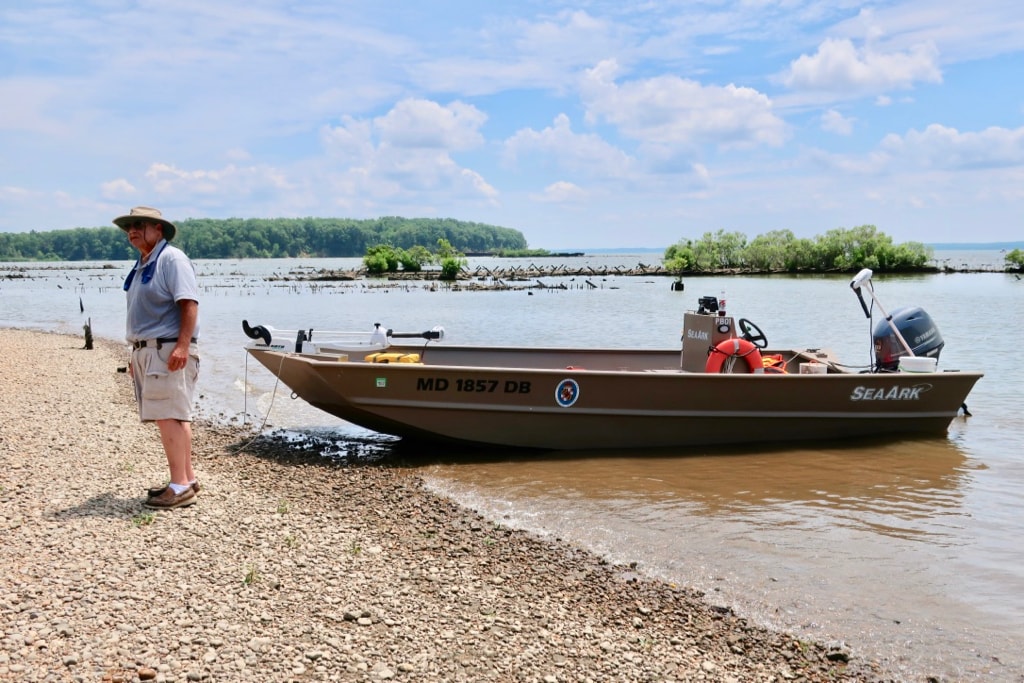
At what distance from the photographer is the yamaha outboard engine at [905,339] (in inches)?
436

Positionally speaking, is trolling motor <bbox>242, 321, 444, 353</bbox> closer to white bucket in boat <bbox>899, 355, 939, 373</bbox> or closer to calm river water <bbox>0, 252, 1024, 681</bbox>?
calm river water <bbox>0, 252, 1024, 681</bbox>

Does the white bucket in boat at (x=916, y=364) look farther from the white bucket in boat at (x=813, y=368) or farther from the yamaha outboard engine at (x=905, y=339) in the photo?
the white bucket in boat at (x=813, y=368)

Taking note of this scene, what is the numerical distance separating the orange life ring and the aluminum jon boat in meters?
0.01

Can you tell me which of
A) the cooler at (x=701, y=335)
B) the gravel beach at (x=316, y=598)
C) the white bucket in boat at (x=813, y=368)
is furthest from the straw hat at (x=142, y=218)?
the white bucket in boat at (x=813, y=368)

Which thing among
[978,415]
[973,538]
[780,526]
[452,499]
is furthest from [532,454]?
[978,415]

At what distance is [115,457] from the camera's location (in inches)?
319

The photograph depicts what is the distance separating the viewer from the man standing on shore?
5.92 m

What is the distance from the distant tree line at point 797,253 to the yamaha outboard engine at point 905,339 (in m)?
74.3

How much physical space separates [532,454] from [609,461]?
0.93m

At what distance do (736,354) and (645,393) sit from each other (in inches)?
52.8

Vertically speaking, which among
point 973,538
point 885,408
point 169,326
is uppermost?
point 169,326

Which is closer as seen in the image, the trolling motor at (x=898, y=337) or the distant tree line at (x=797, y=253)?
the trolling motor at (x=898, y=337)

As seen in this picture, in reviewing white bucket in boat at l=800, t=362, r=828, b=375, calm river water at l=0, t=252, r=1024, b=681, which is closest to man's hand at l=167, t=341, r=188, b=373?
calm river water at l=0, t=252, r=1024, b=681

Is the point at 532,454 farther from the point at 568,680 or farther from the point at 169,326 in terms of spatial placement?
the point at 568,680
